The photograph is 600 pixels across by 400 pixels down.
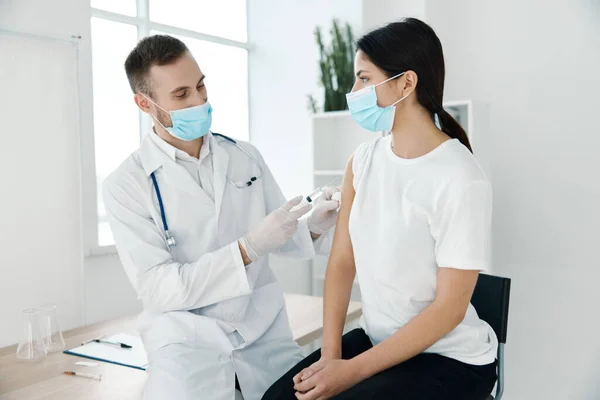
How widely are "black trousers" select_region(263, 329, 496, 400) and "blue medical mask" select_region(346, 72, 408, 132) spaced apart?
0.63 metres

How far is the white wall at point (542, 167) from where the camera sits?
3133 mm

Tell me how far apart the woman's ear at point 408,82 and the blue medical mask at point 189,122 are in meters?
0.63

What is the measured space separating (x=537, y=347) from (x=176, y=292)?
2.49 metres

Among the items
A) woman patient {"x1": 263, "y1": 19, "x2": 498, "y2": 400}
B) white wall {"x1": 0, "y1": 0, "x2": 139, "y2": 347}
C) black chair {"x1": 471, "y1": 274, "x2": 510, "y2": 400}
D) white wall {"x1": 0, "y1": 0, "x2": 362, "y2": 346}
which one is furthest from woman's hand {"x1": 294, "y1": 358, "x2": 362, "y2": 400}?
white wall {"x1": 0, "y1": 0, "x2": 362, "y2": 346}

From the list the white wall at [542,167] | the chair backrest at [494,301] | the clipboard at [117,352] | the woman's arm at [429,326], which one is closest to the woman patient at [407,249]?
the woman's arm at [429,326]

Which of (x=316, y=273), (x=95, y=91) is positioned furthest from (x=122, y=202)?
(x=316, y=273)

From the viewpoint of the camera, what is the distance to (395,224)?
145cm

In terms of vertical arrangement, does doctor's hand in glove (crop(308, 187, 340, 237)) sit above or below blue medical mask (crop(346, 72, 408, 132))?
below

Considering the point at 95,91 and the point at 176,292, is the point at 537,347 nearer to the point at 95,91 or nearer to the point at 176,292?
the point at 176,292

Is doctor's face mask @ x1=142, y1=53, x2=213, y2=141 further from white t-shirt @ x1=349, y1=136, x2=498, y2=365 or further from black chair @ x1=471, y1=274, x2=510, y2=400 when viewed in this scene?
black chair @ x1=471, y1=274, x2=510, y2=400

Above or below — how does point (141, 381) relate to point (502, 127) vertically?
below

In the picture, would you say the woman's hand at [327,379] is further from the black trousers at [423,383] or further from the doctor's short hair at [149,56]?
the doctor's short hair at [149,56]

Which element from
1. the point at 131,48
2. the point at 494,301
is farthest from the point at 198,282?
the point at 131,48

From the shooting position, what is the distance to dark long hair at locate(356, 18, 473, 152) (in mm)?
1491
